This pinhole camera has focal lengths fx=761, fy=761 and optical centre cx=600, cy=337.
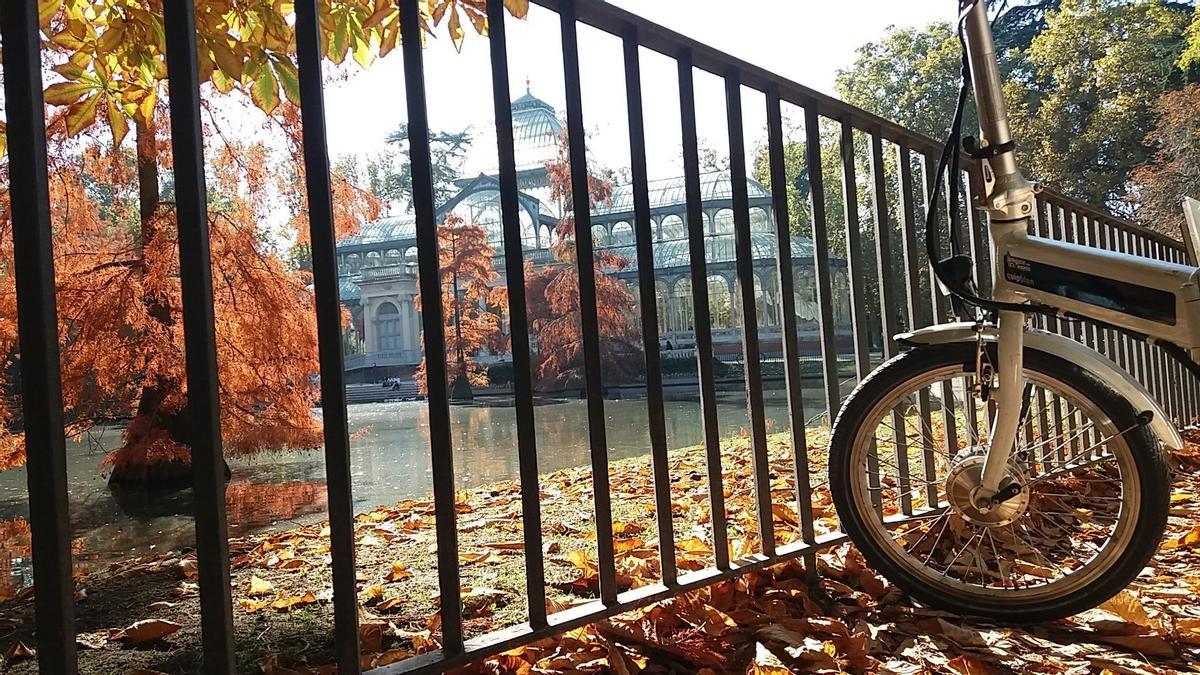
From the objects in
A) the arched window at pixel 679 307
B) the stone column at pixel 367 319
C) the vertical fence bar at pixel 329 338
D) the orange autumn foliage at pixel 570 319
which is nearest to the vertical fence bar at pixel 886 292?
the vertical fence bar at pixel 329 338

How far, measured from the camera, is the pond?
407 centimetres

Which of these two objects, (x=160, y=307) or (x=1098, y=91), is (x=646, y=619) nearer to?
(x=160, y=307)

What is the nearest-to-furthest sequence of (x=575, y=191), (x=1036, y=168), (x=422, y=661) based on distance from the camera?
1. (x=422, y=661)
2. (x=575, y=191)
3. (x=1036, y=168)

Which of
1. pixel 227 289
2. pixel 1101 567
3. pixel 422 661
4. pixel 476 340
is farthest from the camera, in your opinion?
→ pixel 476 340

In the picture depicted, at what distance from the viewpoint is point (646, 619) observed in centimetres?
124

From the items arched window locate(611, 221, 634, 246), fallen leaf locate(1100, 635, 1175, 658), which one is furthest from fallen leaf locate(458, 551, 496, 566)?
arched window locate(611, 221, 634, 246)

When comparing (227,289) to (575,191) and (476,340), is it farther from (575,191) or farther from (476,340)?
(575,191)

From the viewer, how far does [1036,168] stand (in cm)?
1966

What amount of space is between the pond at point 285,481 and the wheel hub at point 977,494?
2703 mm

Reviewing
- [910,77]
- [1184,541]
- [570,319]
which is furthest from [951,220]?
[910,77]

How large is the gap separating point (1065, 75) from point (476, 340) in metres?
18.0

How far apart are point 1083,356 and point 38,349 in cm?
139

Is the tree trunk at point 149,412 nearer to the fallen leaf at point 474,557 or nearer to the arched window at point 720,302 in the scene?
the fallen leaf at point 474,557

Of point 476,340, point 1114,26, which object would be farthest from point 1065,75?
point 476,340
